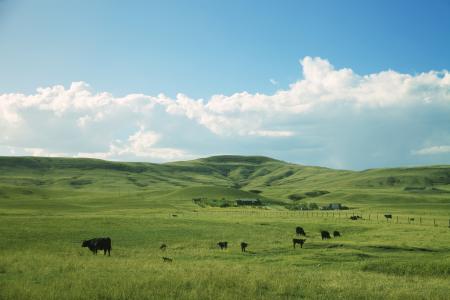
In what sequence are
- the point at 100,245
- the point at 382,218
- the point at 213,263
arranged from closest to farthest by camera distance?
the point at 213,263
the point at 100,245
the point at 382,218

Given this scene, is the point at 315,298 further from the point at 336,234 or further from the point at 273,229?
the point at 273,229

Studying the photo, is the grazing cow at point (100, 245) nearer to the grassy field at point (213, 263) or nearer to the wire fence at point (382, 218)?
the grassy field at point (213, 263)

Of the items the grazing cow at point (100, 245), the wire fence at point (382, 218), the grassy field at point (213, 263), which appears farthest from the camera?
the wire fence at point (382, 218)

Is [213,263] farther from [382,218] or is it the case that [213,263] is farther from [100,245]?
[382,218]

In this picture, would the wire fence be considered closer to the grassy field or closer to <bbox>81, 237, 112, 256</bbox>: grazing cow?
the grassy field

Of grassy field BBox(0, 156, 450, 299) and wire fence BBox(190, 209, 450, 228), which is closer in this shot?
grassy field BBox(0, 156, 450, 299)

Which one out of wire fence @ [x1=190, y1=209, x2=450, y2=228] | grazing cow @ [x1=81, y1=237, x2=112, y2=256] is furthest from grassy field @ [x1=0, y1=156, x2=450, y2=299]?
wire fence @ [x1=190, y1=209, x2=450, y2=228]

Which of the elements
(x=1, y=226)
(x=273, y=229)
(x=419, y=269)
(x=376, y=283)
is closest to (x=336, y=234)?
(x=273, y=229)

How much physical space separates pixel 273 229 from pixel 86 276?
35006 millimetres

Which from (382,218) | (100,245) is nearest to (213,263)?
(100,245)

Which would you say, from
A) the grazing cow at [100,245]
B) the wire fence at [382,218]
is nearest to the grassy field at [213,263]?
the grazing cow at [100,245]

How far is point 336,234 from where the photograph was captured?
46688 millimetres

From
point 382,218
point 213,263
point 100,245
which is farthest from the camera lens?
point 382,218

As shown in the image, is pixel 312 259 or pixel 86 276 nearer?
pixel 86 276
